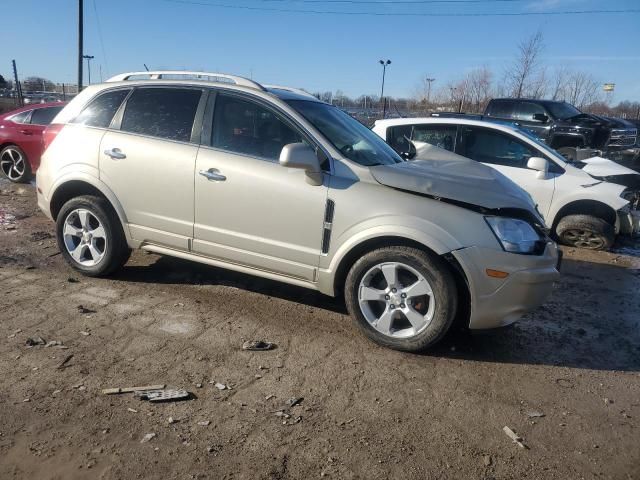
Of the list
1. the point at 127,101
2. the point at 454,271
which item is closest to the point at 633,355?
the point at 454,271

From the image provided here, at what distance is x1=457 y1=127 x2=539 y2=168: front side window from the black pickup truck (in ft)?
19.0

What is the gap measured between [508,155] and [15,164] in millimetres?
8907

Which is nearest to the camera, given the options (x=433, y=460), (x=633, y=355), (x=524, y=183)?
(x=433, y=460)

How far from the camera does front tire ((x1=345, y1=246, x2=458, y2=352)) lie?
11.9ft

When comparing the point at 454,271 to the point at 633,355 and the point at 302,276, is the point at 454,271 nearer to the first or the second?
the point at 302,276

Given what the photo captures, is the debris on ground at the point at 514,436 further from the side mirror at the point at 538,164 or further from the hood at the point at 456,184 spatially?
the side mirror at the point at 538,164

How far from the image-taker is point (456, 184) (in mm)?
3783

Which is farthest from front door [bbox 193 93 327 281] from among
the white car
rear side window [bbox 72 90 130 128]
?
the white car

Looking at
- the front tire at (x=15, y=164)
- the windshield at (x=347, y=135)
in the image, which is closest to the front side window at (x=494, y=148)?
the windshield at (x=347, y=135)

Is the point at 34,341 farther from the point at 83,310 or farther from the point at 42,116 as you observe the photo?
the point at 42,116

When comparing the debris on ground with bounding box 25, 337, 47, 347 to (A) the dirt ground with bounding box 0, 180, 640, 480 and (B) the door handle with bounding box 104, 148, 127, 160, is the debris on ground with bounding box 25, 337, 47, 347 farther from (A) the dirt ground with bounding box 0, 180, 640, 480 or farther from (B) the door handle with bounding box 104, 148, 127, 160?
(B) the door handle with bounding box 104, 148, 127, 160

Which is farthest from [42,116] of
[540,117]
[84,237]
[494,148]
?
[540,117]

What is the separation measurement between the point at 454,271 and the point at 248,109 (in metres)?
2.10

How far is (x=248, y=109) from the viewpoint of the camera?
428cm
